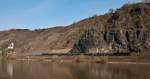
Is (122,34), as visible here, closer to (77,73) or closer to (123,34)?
(123,34)

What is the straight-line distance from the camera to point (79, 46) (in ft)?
581

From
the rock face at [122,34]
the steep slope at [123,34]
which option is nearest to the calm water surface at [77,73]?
the steep slope at [123,34]

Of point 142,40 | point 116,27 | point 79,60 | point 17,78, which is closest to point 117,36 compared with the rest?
point 116,27

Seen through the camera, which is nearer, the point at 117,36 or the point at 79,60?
the point at 79,60

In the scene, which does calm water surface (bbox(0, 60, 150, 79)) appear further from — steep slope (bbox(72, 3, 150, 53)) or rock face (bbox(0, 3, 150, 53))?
rock face (bbox(0, 3, 150, 53))

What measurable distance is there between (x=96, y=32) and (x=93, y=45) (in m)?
10.3

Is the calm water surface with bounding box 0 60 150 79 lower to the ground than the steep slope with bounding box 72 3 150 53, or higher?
lower

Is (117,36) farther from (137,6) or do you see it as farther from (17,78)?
(17,78)

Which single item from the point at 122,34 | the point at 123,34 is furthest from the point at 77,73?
the point at 122,34

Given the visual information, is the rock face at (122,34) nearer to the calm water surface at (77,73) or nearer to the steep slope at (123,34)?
the steep slope at (123,34)

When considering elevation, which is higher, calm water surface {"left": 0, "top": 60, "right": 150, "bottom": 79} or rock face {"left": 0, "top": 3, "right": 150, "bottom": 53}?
rock face {"left": 0, "top": 3, "right": 150, "bottom": 53}

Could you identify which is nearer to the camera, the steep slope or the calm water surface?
Answer: the calm water surface

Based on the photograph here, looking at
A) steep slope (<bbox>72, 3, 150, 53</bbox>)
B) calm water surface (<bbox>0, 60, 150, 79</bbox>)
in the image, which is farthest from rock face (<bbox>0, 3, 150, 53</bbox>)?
calm water surface (<bbox>0, 60, 150, 79</bbox>)

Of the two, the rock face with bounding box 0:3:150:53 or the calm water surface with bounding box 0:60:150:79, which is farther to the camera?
the rock face with bounding box 0:3:150:53
